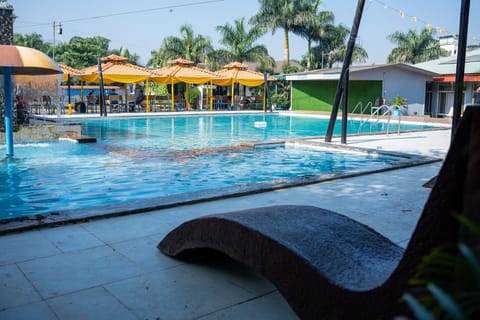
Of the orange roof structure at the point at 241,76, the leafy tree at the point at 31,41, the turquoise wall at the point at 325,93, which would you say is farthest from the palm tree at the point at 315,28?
the leafy tree at the point at 31,41

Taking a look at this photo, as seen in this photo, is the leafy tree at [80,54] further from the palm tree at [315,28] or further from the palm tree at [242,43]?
the palm tree at [315,28]

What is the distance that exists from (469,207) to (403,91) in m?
28.9

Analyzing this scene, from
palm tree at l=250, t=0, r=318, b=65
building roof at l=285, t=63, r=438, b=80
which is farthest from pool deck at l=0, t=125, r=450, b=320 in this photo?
palm tree at l=250, t=0, r=318, b=65

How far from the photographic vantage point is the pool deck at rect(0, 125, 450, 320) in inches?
108

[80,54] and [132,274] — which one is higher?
[80,54]

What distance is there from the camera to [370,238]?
9.61 ft

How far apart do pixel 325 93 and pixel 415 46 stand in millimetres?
18617

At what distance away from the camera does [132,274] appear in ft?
10.7

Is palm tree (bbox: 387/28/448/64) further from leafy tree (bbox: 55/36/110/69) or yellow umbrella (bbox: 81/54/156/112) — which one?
leafy tree (bbox: 55/36/110/69)

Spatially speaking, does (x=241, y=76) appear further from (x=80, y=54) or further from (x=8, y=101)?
(x=80, y=54)

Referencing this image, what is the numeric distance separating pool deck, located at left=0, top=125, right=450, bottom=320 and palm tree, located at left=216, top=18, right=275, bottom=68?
3285 centimetres

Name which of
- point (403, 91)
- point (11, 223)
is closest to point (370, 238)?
point (11, 223)

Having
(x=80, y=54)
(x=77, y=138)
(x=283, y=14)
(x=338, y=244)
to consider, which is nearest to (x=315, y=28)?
(x=283, y=14)

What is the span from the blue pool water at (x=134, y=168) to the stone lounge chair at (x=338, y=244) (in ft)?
10.4
